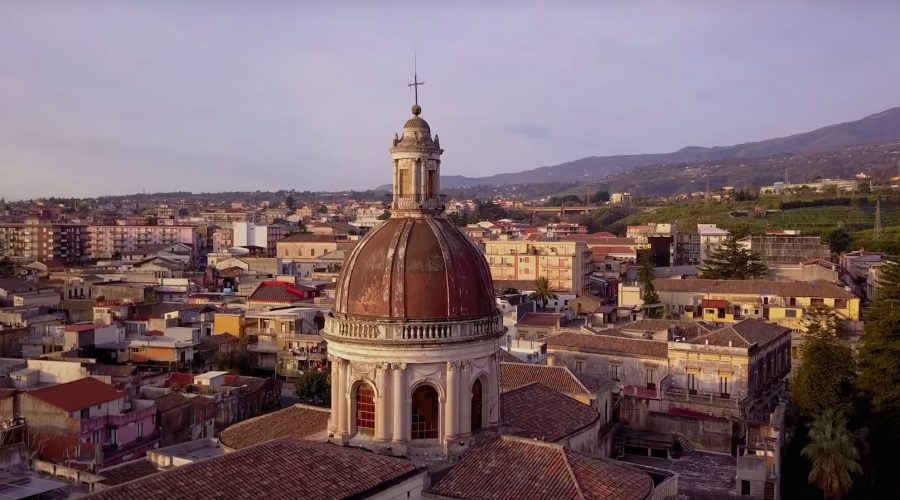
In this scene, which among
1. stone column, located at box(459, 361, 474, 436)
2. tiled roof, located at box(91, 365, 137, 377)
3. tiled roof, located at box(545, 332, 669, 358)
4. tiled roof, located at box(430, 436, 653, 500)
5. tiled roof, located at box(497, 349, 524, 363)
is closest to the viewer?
tiled roof, located at box(430, 436, 653, 500)

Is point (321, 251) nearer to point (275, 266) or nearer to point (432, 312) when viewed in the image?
point (275, 266)

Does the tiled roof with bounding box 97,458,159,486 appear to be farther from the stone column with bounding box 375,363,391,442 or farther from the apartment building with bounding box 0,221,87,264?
the apartment building with bounding box 0,221,87,264

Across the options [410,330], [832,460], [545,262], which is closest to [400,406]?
[410,330]

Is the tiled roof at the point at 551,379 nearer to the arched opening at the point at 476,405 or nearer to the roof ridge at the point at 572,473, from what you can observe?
the arched opening at the point at 476,405

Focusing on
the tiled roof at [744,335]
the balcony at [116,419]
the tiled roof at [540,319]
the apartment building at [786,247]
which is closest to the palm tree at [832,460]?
the tiled roof at [744,335]

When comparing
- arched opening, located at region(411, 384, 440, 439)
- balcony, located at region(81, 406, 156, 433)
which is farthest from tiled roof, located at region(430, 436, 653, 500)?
balcony, located at region(81, 406, 156, 433)
